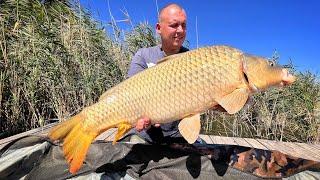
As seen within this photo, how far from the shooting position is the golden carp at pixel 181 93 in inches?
A: 91.7

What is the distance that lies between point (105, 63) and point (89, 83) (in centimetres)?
56

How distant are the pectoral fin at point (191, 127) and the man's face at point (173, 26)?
2.65ft

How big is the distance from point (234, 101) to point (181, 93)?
0.86 ft

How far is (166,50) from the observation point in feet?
10.5

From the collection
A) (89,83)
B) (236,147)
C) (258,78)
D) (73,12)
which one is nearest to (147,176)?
(236,147)

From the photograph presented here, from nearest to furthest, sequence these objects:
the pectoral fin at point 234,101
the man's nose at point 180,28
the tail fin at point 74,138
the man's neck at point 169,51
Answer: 1. the pectoral fin at point 234,101
2. the tail fin at point 74,138
3. the man's nose at point 180,28
4. the man's neck at point 169,51

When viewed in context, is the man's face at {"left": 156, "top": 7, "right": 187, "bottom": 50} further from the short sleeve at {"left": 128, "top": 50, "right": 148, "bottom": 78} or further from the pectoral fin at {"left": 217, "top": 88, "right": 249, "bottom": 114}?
the pectoral fin at {"left": 217, "top": 88, "right": 249, "bottom": 114}

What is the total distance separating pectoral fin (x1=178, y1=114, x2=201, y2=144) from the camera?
2389 millimetres

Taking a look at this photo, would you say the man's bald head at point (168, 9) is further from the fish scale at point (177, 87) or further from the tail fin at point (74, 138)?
the tail fin at point (74, 138)

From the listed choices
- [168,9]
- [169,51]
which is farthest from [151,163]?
[168,9]

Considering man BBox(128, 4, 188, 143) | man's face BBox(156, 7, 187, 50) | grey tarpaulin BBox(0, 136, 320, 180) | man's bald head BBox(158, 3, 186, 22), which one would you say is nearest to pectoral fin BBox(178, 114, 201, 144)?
grey tarpaulin BBox(0, 136, 320, 180)

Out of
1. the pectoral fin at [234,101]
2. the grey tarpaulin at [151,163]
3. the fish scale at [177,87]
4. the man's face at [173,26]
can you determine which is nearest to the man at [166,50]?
the man's face at [173,26]

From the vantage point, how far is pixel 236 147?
9.37ft

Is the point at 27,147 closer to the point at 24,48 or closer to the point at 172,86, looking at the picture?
the point at 172,86
